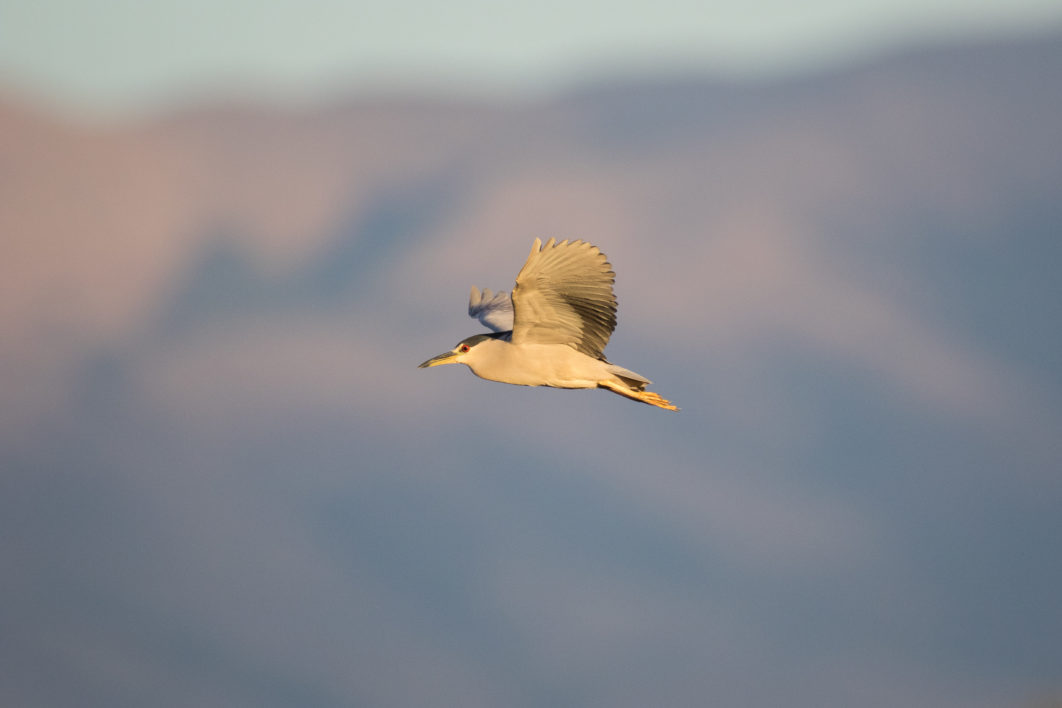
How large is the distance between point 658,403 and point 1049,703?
11.1m

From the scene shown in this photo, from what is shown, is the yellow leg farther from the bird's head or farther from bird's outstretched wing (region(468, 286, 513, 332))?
bird's outstretched wing (region(468, 286, 513, 332))

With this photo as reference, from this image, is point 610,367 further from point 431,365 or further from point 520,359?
point 431,365

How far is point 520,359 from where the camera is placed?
16.0 meters

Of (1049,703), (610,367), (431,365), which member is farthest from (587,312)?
(1049,703)

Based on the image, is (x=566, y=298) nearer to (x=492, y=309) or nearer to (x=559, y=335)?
(x=559, y=335)

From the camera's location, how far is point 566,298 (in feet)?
51.0

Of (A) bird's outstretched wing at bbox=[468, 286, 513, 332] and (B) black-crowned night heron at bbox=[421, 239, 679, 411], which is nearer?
(B) black-crowned night heron at bbox=[421, 239, 679, 411]

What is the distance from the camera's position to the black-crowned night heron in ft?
49.7

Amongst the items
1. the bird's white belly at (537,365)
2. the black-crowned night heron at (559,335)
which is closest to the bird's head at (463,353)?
the black-crowned night heron at (559,335)

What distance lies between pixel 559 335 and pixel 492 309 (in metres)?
3.59

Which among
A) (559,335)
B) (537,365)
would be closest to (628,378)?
(559,335)

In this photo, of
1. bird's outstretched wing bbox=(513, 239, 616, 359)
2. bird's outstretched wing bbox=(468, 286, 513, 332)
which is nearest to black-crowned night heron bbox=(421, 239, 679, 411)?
bird's outstretched wing bbox=(513, 239, 616, 359)

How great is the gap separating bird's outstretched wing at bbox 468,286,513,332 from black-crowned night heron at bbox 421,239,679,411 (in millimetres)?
1755

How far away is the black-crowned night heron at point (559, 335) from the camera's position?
15.1m
